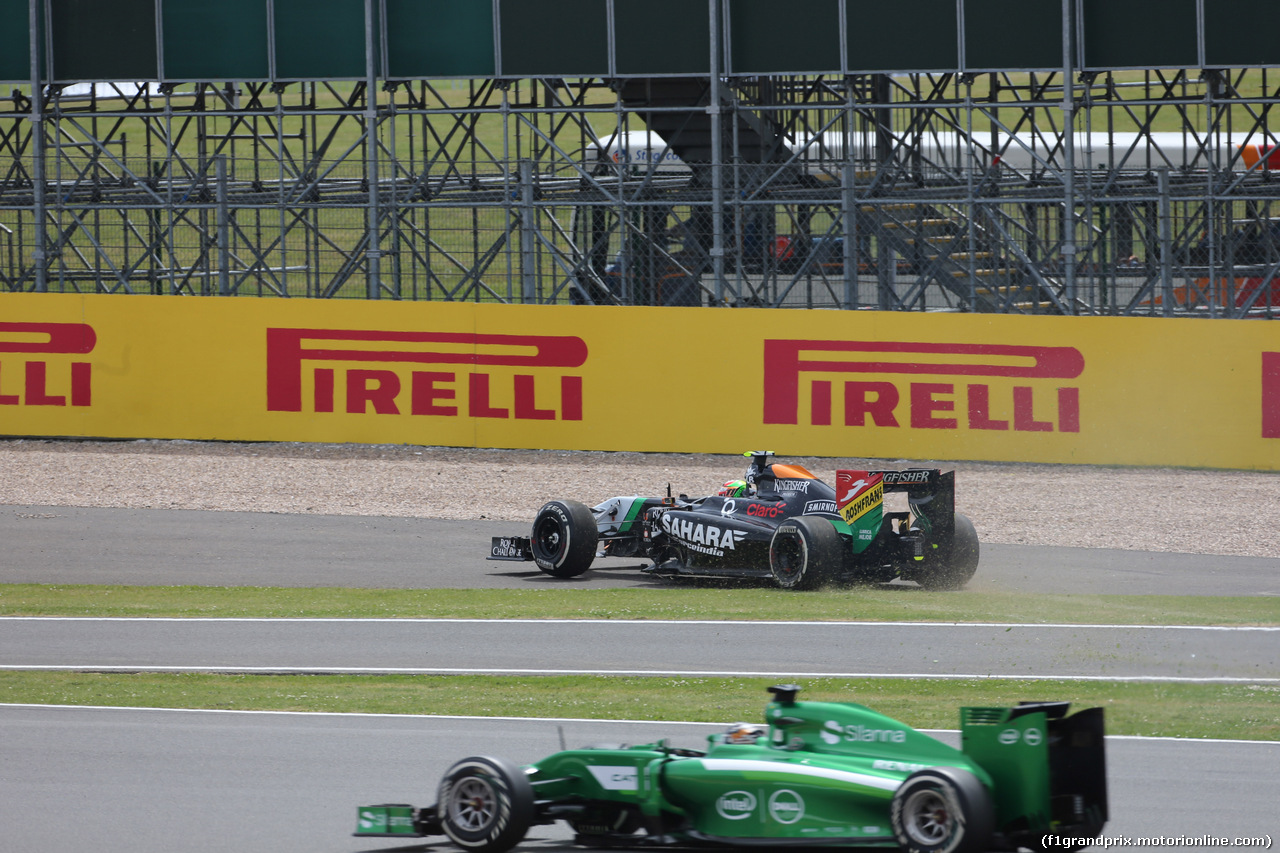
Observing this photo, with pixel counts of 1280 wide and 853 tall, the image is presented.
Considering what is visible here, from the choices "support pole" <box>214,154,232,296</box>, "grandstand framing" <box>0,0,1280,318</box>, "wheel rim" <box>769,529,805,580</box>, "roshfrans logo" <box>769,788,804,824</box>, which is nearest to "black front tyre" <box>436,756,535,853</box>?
"roshfrans logo" <box>769,788,804,824</box>

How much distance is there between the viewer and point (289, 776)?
755 cm

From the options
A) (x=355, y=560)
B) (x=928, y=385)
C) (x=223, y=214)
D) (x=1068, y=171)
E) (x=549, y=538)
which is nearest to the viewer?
(x=549, y=538)

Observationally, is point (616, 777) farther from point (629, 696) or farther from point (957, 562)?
point (957, 562)

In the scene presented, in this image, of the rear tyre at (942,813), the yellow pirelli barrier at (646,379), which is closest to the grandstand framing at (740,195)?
the yellow pirelli barrier at (646,379)

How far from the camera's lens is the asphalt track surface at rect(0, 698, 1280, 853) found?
6.56m

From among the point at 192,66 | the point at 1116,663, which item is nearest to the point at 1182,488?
the point at 1116,663

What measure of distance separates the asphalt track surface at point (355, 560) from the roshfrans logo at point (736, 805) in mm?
7113

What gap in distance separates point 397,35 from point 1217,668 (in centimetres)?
1798

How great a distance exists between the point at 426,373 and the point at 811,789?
46.9ft

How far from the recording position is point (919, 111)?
2739 cm

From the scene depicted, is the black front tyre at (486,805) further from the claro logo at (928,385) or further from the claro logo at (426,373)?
the claro logo at (426,373)

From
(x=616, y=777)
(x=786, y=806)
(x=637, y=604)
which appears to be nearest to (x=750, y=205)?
(x=637, y=604)

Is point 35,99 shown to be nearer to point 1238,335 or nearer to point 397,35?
point 397,35

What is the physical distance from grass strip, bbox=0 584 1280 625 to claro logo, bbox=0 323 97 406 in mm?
7530
